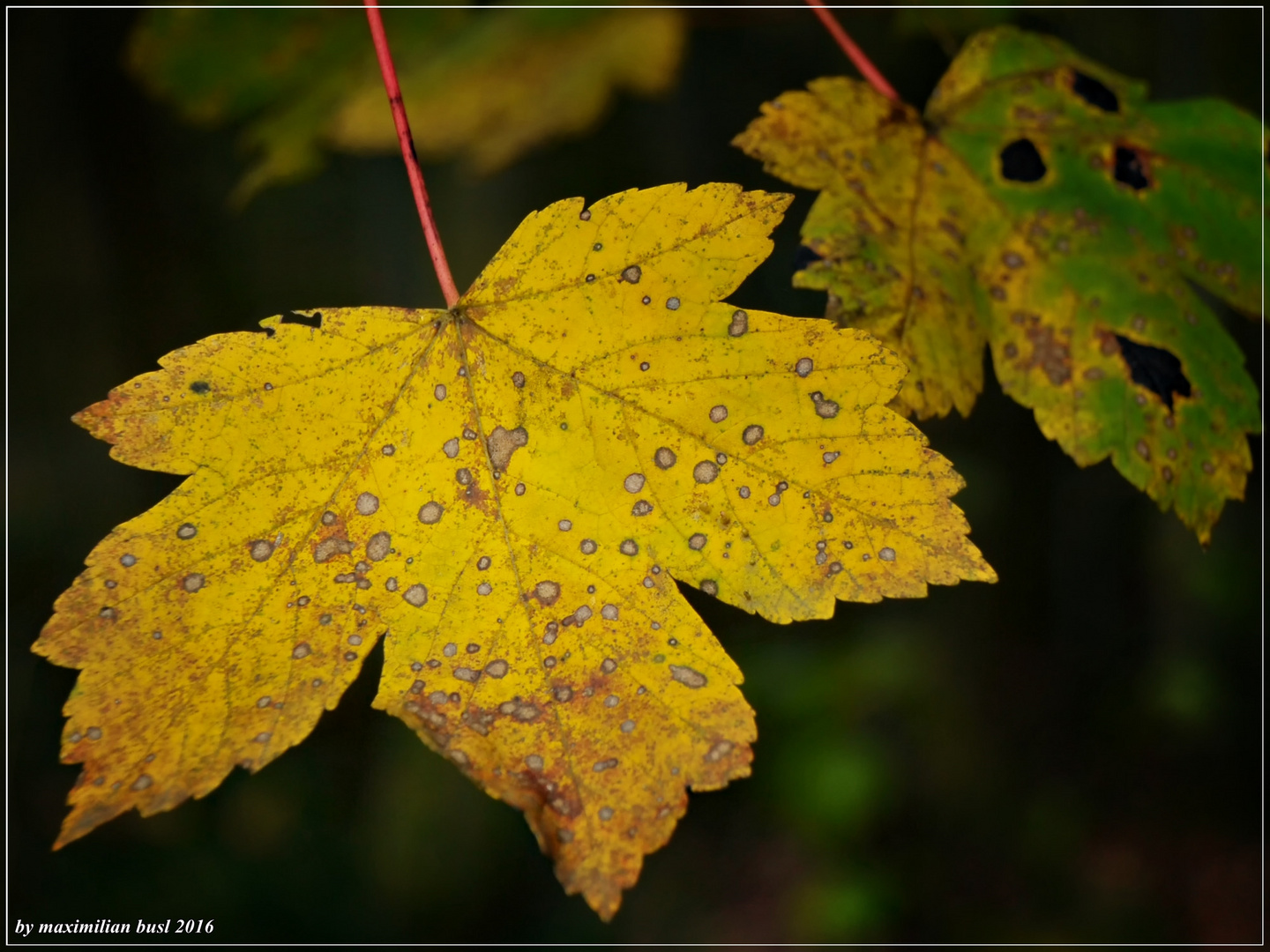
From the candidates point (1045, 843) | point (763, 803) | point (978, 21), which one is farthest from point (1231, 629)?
point (978, 21)

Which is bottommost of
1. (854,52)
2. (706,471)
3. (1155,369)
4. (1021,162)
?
(1155,369)

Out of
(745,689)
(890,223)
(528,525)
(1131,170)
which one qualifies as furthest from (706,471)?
(745,689)

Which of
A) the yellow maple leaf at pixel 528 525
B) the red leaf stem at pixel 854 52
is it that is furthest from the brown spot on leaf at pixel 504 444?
the red leaf stem at pixel 854 52

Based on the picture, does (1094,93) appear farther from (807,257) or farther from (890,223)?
(807,257)

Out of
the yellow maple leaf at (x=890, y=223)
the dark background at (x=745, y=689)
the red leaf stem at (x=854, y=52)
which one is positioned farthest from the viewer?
the dark background at (x=745, y=689)

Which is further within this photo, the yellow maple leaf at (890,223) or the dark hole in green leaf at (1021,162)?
the dark hole in green leaf at (1021,162)

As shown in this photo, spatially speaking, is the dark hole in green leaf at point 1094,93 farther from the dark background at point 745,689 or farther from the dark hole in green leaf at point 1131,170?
the dark background at point 745,689

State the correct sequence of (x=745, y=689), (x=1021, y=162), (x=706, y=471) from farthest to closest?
(x=745, y=689) → (x=1021, y=162) → (x=706, y=471)

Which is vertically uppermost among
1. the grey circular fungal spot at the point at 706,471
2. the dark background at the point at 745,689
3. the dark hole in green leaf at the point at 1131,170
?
the dark hole in green leaf at the point at 1131,170
